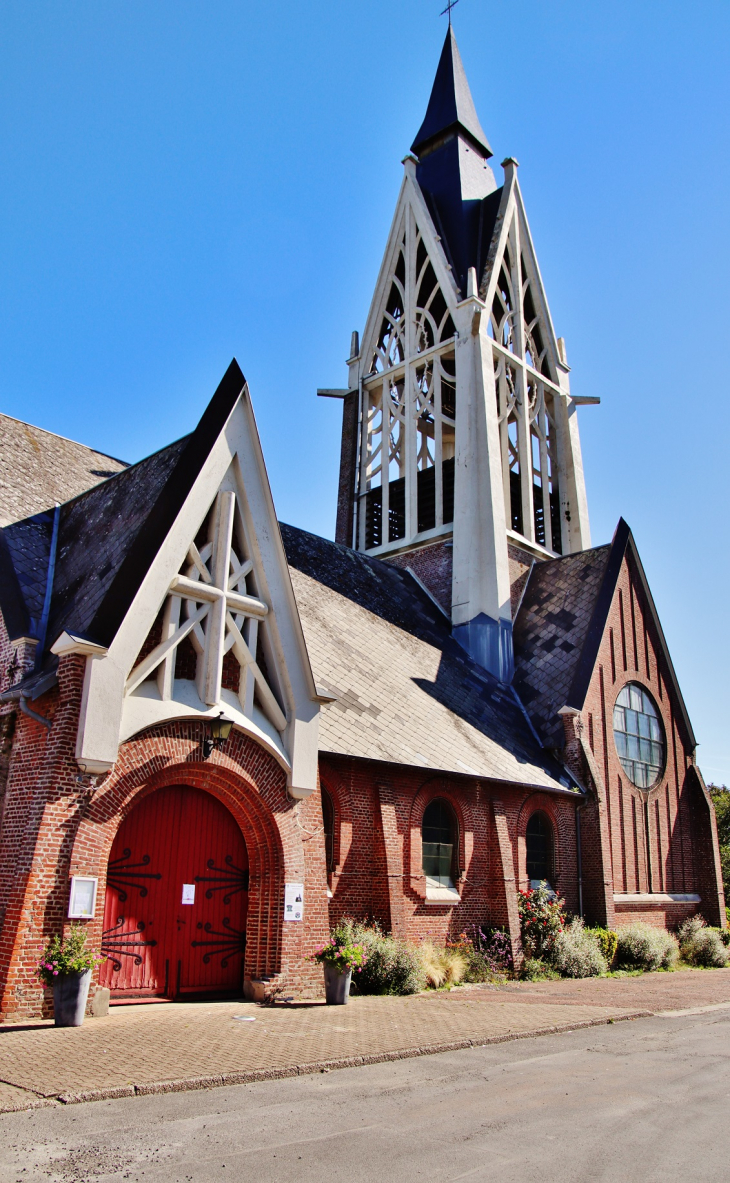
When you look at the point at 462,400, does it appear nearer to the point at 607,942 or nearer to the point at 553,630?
the point at 553,630

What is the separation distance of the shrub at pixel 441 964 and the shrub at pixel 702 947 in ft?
30.8

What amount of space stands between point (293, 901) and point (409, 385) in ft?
70.8

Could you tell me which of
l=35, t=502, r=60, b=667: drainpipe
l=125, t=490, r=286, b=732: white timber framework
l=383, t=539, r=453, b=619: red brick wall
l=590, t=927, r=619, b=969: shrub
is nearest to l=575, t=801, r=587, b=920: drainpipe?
l=590, t=927, r=619, b=969: shrub

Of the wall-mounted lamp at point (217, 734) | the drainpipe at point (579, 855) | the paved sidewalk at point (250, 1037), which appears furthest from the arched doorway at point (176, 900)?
the drainpipe at point (579, 855)

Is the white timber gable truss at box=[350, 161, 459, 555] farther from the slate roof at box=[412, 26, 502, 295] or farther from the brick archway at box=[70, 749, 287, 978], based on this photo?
the brick archway at box=[70, 749, 287, 978]

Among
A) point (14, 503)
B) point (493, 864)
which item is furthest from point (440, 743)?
point (14, 503)

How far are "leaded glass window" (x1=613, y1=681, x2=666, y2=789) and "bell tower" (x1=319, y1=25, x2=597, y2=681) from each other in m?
3.35

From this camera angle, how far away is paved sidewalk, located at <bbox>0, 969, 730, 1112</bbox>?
23.8 ft

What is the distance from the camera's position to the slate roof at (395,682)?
17.5m

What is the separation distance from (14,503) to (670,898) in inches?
766

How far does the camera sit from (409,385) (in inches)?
1217

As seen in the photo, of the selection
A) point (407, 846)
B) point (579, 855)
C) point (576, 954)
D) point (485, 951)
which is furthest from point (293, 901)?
point (579, 855)

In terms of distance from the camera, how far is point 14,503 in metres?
15.4

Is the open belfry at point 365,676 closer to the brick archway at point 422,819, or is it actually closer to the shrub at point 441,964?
the brick archway at point 422,819
